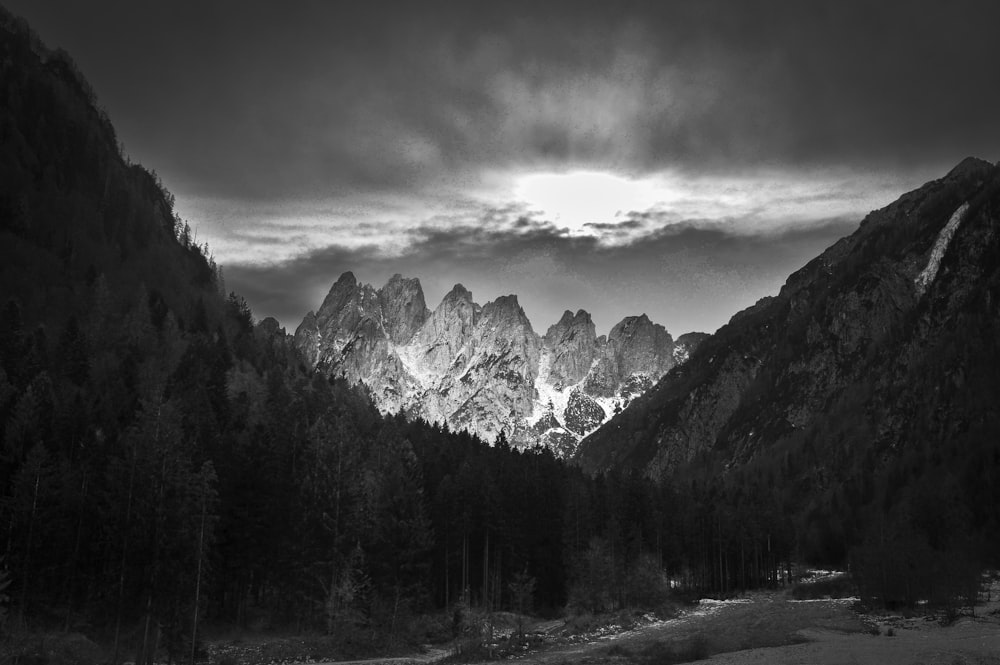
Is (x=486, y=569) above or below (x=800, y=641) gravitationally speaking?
above

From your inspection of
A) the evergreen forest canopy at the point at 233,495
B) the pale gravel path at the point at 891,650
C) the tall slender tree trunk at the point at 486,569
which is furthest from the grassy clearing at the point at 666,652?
the tall slender tree trunk at the point at 486,569

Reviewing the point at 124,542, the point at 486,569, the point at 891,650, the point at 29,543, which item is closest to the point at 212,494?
the point at 124,542

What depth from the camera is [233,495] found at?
69875mm

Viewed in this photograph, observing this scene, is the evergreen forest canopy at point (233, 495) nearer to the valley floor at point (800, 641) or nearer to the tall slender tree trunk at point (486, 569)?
the tall slender tree trunk at point (486, 569)

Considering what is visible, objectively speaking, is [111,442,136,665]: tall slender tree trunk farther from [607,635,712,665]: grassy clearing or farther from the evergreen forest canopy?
[607,635,712,665]: grassy clearing

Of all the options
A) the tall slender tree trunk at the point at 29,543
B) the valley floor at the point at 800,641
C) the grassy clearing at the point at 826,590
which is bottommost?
the grassy clearing at the point at 826,590

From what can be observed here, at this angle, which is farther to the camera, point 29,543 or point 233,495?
point 233,495

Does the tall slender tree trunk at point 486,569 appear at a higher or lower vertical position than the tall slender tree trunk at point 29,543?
lower

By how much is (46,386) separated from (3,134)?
4219 inches

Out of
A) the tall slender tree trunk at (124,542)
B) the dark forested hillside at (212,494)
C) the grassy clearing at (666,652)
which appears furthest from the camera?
the dark forested hillside at (212,494)

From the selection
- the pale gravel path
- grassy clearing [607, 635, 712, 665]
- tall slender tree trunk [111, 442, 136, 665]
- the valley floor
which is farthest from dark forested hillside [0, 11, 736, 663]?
the pale gravel path

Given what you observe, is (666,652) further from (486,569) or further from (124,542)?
(486,569)

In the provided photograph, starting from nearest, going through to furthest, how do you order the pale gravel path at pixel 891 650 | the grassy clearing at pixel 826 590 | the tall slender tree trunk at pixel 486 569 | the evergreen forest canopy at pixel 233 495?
the pale gravel path at pixel 891 650 < the evergreen forest canopy at pixel 233 495 < the tall slender tree trunk at pixel 486 569 < the grassy clearing at pixel 826 590

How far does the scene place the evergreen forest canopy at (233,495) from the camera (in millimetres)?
53812
